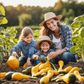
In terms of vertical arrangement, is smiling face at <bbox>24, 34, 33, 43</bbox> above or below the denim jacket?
above

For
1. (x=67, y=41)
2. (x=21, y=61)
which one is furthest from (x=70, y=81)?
(x=21, y=61)

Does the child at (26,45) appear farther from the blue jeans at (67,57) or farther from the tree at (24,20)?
the tree at (24,20)

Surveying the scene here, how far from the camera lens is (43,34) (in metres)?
3.75

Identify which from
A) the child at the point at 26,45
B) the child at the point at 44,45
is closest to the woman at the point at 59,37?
the child at the point at 44,45

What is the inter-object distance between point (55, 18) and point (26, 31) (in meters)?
0.89

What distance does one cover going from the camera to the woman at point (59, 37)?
10.9 ft

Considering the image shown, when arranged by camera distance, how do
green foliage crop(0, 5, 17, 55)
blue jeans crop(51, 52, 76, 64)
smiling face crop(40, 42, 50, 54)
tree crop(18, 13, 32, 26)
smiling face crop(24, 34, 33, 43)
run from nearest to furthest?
green foliage crop(0, 5, 17, 55), blue jeans crop(51, 52, 76, 64), smiling face crop(40, 42, 50, 54), smiling face crop(24, 34, 33, 43), tree crop(18, 13, 32, 26)

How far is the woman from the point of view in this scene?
3.31 metres

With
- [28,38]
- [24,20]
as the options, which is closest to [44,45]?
[28,38]

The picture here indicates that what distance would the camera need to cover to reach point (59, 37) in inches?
147

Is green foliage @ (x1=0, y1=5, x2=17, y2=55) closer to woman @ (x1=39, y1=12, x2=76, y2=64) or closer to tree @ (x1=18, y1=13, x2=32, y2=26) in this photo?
woman @ (x1=39, y1=12, x2=76, y2=64)

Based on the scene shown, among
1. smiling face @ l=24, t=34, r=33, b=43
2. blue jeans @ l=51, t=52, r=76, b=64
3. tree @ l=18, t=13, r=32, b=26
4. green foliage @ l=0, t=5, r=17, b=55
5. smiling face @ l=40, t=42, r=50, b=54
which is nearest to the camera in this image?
green foliage @ l=0, t=5, r=17, b=55

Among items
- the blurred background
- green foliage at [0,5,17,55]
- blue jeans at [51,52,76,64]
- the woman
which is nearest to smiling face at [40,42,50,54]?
the woman

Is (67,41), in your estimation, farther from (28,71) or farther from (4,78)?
(4,78)
